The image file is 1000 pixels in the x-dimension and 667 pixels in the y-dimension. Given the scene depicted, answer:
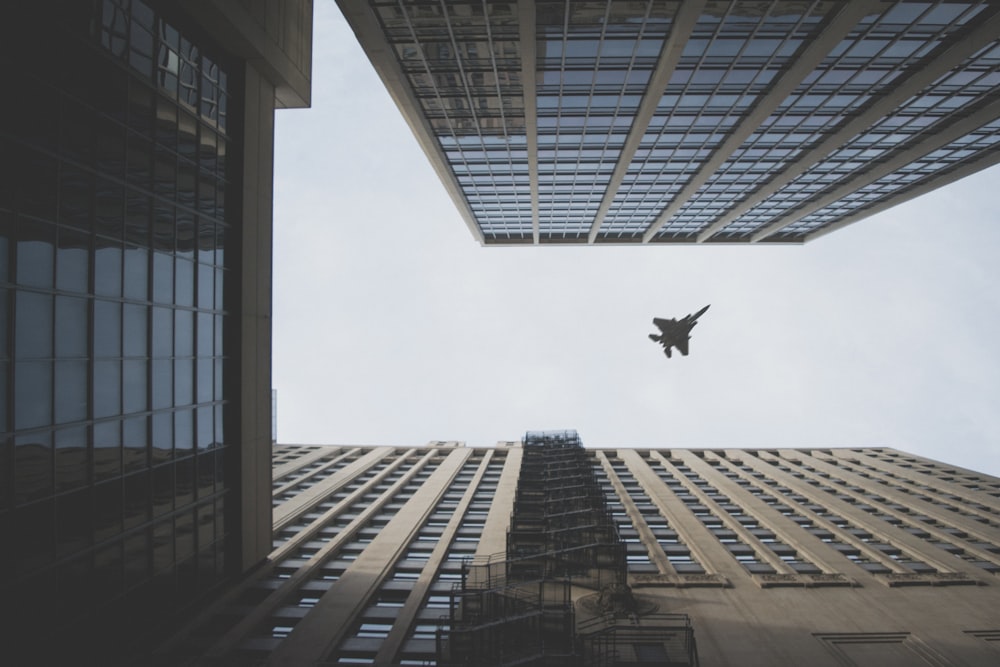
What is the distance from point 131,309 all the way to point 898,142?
157 feet

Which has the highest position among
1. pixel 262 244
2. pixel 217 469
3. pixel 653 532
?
pixel 262 244

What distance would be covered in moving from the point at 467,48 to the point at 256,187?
1335 centimetres

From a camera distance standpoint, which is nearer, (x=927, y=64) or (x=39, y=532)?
(x=39, y=532)

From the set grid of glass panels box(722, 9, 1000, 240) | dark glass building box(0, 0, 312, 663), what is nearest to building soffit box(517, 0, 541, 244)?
dark glass building box(0, 0, 312, 663)

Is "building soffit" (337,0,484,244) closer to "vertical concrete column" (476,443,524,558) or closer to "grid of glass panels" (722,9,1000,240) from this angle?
"vertical concrete column" (476,443,524,558)

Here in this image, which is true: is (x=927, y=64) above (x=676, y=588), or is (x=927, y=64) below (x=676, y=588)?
above

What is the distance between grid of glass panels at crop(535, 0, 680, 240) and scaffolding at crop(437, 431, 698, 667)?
72.4 feet

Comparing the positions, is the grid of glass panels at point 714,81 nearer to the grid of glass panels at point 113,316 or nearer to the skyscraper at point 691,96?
the skyscraper at point 691,96

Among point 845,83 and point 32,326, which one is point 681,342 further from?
point 32,326

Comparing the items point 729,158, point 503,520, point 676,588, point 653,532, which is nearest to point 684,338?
point 729,158

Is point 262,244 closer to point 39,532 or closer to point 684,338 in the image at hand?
point 39,532

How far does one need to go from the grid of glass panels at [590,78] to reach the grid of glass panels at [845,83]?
913cm

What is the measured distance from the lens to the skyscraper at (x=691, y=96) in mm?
28234

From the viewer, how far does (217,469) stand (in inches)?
905
